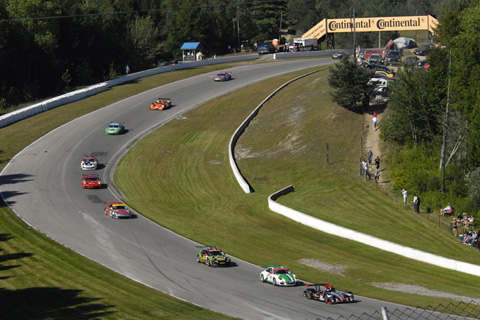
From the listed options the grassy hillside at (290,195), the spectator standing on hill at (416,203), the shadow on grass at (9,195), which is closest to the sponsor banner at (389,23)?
the grassy hillside at (290,195)

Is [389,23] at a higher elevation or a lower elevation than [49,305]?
higher

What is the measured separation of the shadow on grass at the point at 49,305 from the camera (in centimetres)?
2886

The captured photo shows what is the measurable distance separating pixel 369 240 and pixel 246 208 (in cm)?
1231

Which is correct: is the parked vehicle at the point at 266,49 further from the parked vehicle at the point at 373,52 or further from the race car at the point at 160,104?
the race car at the point at 160,104

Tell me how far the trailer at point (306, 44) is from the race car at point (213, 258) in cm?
8439

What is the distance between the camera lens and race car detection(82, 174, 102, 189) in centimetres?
5628

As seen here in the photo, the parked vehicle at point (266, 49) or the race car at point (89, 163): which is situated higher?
the parked vehicle at point (266, 49)

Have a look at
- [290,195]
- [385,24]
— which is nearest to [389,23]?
[385,24]

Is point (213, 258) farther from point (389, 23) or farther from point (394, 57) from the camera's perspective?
point (389, 23)

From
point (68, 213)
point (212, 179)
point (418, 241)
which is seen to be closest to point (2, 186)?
point (68, 213)

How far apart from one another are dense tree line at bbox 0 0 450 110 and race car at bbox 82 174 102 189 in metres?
33.1

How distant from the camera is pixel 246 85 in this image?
90188 millimetres

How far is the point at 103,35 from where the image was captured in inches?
4387

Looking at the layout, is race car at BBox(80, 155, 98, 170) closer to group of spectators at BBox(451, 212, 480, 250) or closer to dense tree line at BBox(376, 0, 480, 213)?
dense tree line at BBox(376, 0, 480, 213)
